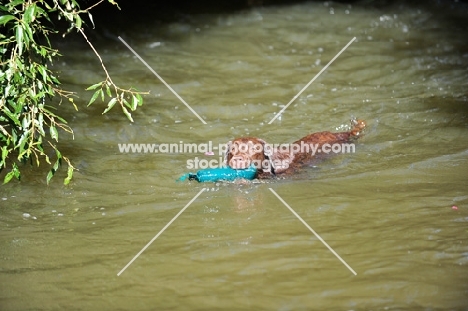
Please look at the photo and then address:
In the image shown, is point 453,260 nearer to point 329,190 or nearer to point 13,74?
point 329,190

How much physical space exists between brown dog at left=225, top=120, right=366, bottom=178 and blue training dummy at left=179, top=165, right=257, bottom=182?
48mm

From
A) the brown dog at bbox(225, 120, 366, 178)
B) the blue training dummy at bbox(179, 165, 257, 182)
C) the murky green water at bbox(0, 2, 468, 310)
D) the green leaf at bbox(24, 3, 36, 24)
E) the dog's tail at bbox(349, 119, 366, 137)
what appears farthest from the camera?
the dog's tail at bbox(349, 119, 366, 137)

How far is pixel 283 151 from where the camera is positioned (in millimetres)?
6152

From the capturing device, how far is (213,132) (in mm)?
7160

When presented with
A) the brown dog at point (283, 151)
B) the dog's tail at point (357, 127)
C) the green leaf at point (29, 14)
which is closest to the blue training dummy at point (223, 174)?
the brown dog at point (283, 151)

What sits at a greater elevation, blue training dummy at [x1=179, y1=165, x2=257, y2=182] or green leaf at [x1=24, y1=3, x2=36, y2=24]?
green leaf at [x1=24, y1=3, x2=36, y2=24]

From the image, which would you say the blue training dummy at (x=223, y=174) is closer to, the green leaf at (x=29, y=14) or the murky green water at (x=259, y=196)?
the murky green water at (x=259, y=196)

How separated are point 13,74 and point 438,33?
805 cm

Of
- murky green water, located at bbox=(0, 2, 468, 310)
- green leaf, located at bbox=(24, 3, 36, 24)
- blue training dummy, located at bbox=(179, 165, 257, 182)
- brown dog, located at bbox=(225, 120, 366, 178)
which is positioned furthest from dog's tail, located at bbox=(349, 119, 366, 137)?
green leaf, located at bbox=(24, 3, 36, 24)

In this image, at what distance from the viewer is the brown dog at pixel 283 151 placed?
18.7 feet

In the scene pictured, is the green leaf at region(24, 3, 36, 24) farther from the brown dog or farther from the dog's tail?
the dog's tail

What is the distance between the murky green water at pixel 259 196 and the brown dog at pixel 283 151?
167mm

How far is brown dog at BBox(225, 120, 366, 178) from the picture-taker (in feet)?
18.7

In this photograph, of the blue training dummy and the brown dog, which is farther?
the brown dog
